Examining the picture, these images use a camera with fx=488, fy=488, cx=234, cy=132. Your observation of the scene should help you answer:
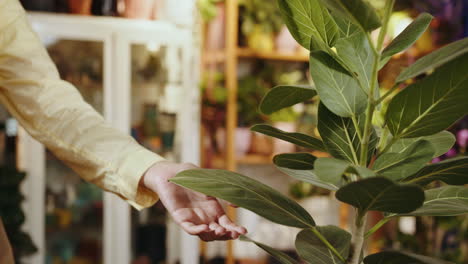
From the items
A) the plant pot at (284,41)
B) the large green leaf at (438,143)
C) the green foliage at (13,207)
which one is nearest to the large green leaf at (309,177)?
the large green leaf at (438,143)

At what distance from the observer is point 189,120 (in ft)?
9.08

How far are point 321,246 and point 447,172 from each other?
0.62 feet

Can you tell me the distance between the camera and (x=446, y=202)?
0.63m

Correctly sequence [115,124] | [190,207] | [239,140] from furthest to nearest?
[239,140] < [115,124] < [190,207]

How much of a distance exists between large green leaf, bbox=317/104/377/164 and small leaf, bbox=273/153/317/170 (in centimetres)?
4

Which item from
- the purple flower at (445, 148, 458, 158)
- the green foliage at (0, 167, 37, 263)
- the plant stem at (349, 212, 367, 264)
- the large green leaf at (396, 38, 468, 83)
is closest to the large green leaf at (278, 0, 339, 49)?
the large green leaf at (396, 38, 468, 83)

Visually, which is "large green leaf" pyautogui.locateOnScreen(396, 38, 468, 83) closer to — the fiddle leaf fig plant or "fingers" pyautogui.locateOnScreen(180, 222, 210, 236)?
the fiddle leaf fig plant

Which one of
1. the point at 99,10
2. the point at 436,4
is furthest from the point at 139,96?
the point at 436,4

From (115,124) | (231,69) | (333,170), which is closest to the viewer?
(333,170)

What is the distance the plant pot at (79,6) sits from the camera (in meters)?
2.51

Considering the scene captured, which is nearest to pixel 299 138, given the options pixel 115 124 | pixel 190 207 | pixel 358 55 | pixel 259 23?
pixel 358 55

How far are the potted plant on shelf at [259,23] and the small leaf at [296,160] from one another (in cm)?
220

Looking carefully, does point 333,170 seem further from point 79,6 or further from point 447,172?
→ point 79,6

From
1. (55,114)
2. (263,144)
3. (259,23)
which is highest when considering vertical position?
(259,23)
